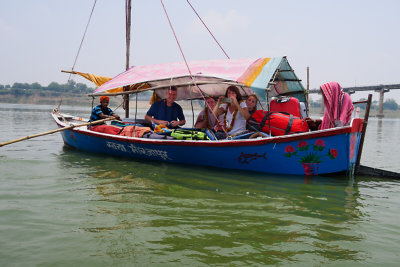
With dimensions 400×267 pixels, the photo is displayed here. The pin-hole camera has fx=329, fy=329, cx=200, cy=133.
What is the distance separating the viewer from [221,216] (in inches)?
158

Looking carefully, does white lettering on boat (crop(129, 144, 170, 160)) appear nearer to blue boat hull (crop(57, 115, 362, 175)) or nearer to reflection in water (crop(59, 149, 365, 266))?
blue boat hull (crop(57, 115, 362, 175))

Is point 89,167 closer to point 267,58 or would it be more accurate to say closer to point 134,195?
point 134,195

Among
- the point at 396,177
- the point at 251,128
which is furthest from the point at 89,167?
the point at 396,177

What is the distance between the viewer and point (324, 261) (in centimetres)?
293

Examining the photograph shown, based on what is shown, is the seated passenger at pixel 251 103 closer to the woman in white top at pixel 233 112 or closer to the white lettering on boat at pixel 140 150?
the woman in white top at pixel 233 112

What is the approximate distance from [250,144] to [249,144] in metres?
0.02

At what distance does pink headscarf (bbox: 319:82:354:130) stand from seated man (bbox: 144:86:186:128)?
3.57 m

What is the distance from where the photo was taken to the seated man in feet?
26.7

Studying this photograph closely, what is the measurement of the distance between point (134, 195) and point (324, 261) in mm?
2855

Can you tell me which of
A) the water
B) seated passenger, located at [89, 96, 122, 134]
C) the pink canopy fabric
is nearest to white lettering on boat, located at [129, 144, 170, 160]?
A: the water

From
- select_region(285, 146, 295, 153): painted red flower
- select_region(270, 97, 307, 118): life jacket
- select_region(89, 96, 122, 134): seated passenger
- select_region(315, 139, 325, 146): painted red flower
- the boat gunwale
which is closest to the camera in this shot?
the boat gunwale

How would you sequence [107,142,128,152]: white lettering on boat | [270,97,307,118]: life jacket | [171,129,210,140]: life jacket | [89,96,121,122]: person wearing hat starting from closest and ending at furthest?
[171,129,210,140]: life jacket, [270,97,307,118]: life jacket, [107,142,128,152]: white lettering on boat, [89,96,121,122]: person wearing hat

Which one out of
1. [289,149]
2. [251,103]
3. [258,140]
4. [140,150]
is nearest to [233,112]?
[251,103]

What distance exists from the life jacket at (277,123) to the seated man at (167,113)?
89.4 inches
